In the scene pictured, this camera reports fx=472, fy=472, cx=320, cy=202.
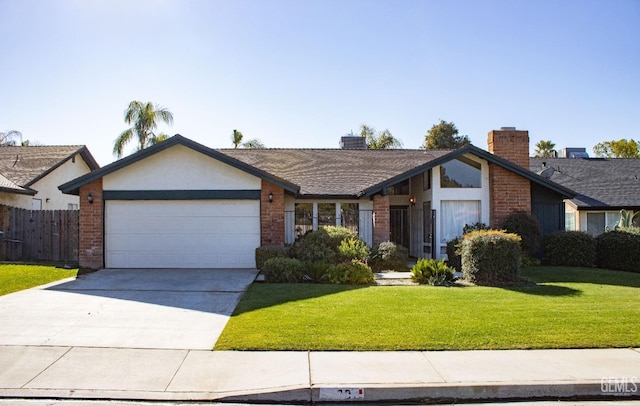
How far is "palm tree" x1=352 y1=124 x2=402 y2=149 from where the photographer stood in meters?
41.1

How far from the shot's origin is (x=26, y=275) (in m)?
12.7

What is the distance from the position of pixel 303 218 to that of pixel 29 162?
14.2 m

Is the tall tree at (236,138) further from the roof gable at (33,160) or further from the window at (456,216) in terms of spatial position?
the window at (456,216)

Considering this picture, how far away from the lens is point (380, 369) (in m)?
5.86

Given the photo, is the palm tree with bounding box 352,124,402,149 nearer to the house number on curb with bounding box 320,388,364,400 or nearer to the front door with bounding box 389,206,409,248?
the front door with bounding box 389,206,409,248

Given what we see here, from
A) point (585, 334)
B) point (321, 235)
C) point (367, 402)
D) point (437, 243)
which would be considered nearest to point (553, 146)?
point (437, 243)

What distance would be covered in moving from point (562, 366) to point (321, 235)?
30.2ft

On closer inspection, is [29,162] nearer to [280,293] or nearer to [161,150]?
[161,150]

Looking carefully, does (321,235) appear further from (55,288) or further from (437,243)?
(55,288)

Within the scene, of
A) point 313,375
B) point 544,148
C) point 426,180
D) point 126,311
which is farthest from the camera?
point 544,148

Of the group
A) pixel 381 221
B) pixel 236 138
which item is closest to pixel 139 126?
pixel 236 138

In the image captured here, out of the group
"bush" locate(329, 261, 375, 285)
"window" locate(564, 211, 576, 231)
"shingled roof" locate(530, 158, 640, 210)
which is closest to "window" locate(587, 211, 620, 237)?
"shingled roof" locate(530, 158, 640, 210)

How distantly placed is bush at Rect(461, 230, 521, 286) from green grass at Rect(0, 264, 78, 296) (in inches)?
426

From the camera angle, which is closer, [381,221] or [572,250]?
[572,250]
